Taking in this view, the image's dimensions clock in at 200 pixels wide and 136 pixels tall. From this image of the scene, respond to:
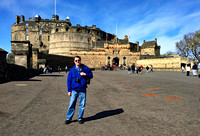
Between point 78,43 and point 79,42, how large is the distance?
0.58 m

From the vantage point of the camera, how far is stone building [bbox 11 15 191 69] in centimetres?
5111

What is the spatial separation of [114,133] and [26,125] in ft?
5.83

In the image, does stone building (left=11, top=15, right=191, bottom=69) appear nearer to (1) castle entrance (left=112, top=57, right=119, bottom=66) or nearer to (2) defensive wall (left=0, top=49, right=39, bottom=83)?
(1) castle entrance (left=112, top=57, right=119, bottom=66)

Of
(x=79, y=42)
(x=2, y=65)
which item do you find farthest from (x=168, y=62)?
(x=2, y=65)

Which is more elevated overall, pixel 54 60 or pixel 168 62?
pixel 54 60

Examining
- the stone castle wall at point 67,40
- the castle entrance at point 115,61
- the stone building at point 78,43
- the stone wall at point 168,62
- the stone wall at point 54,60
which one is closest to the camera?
the stone wall at point 54,60

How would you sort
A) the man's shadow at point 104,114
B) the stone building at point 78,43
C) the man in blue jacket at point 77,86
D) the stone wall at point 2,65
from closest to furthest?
the man in blue jacket at point 77,86
the man's shadow at point 104,114
the stone wall at point 2,65
the stone building at point 78,43

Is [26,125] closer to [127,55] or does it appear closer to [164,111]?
[164,111]

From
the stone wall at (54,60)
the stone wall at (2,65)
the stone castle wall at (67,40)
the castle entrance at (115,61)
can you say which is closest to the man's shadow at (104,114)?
the stone wall at (2,65)

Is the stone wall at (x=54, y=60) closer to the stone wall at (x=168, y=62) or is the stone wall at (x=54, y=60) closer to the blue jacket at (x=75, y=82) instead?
the stone wall at (x=168, y=62)

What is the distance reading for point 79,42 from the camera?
198 feet

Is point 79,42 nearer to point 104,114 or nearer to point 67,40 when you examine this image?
point 67,40

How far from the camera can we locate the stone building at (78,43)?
51109 mm

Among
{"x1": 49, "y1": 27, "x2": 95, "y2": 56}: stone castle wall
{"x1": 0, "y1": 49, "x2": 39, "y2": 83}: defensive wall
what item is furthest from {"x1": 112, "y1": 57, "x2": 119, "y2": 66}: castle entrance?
{"x1": 0, "y1": 49, "x2": 39, "y2": 83}: defensive wall
